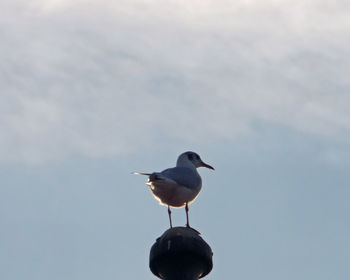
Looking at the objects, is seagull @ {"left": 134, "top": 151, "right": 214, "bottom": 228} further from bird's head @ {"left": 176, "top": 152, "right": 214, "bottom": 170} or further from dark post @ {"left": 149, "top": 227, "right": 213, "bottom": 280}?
dark post @ {"left": 149, "top": 227, "right": 213, "bottom": 280}

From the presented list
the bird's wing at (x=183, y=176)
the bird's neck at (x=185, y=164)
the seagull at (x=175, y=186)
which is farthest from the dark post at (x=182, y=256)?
the bird's neck at (x=185, y=164)

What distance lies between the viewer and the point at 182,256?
256 inches

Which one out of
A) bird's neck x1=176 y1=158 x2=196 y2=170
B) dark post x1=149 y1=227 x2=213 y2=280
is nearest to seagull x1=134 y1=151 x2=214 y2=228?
bird's neck x1=176 y1=158 x2=196 y2=170

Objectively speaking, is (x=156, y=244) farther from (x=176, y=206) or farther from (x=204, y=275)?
(x=176, y=206)

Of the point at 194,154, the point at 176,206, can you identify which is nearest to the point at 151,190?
the point at 176,206

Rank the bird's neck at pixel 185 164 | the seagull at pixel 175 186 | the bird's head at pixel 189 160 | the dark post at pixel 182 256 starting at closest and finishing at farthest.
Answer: the dark post at pixel 182 256, the seagull at pixel 175 186, the bird's neck at pixel 185 164, the bird's head at pixel 189 160

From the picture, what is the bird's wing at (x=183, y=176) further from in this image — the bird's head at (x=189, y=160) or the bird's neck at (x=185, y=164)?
the bird's head at (x=189, y=160)

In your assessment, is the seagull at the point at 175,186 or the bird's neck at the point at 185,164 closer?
the seagull at the point at 175,186

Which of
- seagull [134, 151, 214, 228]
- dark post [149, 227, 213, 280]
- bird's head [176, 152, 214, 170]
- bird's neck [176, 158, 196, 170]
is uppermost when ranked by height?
bird's head [176, 152, 214, 170]

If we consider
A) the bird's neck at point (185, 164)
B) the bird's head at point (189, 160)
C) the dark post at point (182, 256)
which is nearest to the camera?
the dark post at point (182, 256)

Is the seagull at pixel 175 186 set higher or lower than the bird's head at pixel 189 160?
lower

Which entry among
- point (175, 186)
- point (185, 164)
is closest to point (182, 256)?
→ point (175, 186)

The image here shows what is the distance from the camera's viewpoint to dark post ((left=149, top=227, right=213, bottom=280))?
6.48 metres

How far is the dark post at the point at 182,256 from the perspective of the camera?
21.2 feet
